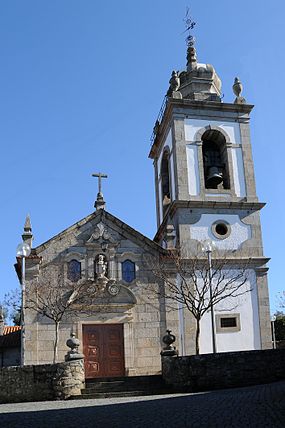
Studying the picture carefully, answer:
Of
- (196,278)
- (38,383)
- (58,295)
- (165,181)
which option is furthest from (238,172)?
(38,383)

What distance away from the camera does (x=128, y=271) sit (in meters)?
21.6

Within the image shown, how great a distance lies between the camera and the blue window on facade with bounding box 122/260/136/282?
21469 mm

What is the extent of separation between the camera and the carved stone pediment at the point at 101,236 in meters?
21.5

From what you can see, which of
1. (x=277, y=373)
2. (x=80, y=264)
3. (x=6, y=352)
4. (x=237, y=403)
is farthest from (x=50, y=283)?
(x=237, y=403)

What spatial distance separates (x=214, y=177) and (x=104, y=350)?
902 centimetres

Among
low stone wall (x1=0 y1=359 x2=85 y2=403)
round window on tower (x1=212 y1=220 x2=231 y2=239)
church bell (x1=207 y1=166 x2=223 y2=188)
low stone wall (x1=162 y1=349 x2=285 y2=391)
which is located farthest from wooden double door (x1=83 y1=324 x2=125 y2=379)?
church bell (x1=207 y1=166 x2=223 y2=188)

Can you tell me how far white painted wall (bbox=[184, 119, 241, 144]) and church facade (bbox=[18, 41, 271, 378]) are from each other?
0.05m

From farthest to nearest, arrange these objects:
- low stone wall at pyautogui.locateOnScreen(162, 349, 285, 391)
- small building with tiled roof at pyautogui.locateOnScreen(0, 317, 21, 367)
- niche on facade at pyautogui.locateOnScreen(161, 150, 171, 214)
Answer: niche on facade at pyautogui.locateOnScreen(161, 150, 171, 214), small building with tiled roof at pyautogui.locateOnScreen(0, 317, 21, 367), low stone wall at pyautogui.locateOnScreen(162, 349, 285, 391)

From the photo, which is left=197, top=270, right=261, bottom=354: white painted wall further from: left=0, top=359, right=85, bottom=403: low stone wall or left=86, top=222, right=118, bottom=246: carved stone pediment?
left=0, top=359, right=85, bottom=403: low stone wall


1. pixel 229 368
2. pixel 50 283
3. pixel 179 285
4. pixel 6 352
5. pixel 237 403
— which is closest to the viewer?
pixel 237 403

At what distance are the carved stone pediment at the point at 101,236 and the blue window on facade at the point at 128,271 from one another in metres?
0.93

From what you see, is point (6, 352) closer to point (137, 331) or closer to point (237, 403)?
point (137, 331)

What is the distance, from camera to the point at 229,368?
15883mm

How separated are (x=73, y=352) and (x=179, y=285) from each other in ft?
21.4
